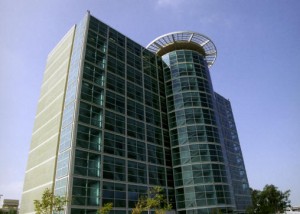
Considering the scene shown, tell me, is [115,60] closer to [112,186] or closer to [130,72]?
[130,72]

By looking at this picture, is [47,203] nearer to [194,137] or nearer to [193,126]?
[194,137]

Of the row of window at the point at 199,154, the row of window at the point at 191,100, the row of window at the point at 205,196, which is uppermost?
the row of window at the point at 191,100

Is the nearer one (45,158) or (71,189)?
(71,189)

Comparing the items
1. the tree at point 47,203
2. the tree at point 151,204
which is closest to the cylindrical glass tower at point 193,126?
the tree at point 151,204

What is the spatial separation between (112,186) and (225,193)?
20321 millimetres

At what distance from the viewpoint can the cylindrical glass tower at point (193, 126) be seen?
4678 cm

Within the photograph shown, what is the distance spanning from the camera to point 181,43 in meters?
63.9

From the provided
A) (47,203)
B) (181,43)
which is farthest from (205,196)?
(181,43)

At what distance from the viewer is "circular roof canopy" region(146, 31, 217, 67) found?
204ft

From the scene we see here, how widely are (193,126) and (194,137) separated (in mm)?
2395

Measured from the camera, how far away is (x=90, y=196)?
37406mm

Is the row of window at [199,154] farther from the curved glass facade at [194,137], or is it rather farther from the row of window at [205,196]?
the row of window at [205,196]

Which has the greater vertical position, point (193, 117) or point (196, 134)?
point (193, 117)

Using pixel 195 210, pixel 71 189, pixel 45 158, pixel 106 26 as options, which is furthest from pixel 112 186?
pixel 106 26
